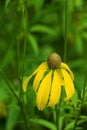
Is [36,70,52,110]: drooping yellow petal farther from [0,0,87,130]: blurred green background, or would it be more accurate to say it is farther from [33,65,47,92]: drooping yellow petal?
[0,0,87,130]: blurred green background

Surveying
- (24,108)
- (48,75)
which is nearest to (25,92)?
(24,108)

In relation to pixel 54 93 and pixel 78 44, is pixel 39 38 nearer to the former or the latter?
pixel 78 44

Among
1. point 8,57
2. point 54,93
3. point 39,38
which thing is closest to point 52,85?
point 54,93

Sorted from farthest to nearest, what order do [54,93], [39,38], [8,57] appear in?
[39,38]
[8,57]
[54,93]

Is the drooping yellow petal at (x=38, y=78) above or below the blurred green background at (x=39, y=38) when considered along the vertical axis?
above

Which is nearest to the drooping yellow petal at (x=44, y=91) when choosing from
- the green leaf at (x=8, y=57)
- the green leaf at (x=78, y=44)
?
the green leaf at (x=8, y=57)

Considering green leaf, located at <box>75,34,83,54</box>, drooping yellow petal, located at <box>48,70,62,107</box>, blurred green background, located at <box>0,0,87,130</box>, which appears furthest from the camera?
green leaf, located at <box>75,34,83,54</box>

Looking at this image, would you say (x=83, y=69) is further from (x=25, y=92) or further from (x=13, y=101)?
(x=25, y=92)

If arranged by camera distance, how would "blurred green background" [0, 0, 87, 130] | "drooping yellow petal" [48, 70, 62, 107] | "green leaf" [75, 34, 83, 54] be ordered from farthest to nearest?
"green leaf" [75, 34, 83, 54]
"blurred green background" [0, 0, 87, 130]
"drooping yellow petal" [48, 70, 62, 107]

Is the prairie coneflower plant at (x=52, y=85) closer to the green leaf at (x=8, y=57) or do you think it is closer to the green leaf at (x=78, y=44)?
the green leaf at (x=8, y=57)

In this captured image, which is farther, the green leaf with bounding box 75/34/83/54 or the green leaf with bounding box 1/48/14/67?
the green leaf with bounding box 75/34/83/54

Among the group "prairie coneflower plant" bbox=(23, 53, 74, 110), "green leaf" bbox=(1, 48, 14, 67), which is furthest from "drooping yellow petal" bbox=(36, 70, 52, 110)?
"green leaf" bbox=(1, 48, 14, 67)

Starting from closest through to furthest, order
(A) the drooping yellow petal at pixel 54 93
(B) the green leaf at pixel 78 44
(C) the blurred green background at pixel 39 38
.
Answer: (A) the drooping yellow petal at pixel 54 93
(C) the blurred green background at pixel 39 38
(B) the green leaf at pixel 78 44
